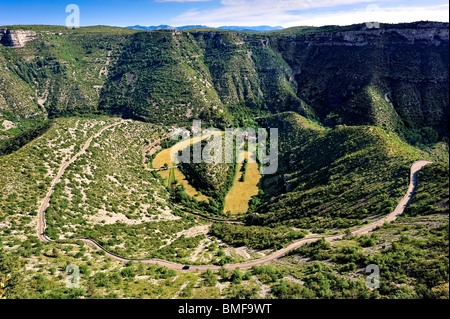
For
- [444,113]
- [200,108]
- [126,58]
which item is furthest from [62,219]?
[444,113]

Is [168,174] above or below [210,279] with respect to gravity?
above

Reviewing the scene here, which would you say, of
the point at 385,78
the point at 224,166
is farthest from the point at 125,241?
the point at 385,78

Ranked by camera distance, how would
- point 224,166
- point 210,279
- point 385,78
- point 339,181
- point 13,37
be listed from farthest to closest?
1. point 13,37
2. point 385,78
3. point 224,166
4. point 339,181
5. point 210,279

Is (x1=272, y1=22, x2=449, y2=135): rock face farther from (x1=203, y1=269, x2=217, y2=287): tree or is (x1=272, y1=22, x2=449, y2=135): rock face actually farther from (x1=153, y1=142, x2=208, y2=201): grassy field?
(x1=203, y1=269, x2=217, y2=287): tree

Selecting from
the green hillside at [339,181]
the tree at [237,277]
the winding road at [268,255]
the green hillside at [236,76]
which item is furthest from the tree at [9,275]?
the green hillside at [236,76]

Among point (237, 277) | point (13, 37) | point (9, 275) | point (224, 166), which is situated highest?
point (13, 37)

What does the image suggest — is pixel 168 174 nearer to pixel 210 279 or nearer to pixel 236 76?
pixel 210 279

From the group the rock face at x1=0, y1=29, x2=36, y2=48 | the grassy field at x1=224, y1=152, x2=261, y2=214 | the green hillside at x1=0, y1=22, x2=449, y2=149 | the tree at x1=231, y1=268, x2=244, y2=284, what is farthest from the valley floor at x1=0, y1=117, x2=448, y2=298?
the rock face at x1=0, y1=29, x2=36, y2=48

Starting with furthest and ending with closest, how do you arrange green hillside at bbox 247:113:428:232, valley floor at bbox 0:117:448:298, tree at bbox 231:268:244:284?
green hillside at bbox 247:113:428:232, tree at bbox 231:268:244:284, valley floor at bbox 0:117:448:298

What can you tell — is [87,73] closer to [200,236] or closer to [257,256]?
[200,236]
